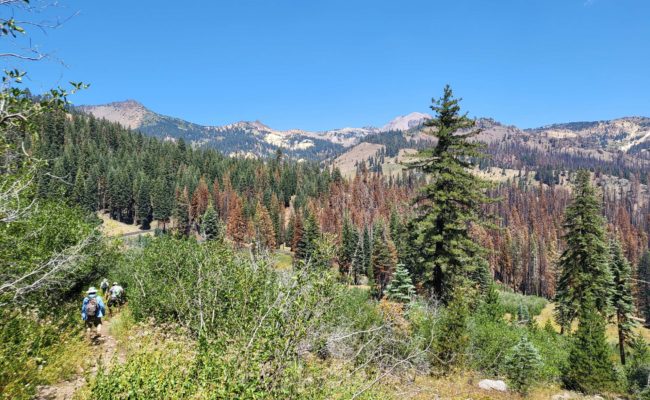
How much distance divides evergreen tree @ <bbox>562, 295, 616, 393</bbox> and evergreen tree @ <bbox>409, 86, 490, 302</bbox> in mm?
5022

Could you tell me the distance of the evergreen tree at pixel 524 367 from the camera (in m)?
13.4

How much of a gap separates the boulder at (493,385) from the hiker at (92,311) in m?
13.9

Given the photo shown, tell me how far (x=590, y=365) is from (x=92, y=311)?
19164mm

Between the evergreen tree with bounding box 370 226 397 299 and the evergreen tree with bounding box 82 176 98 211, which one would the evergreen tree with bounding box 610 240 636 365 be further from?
the evergreen tree with bounding box 82 176 98 211

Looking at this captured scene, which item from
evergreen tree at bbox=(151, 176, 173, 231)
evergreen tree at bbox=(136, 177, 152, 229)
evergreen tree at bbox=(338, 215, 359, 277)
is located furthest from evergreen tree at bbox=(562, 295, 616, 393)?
evergreen tree at bbox=(136, 177, 152, 229)

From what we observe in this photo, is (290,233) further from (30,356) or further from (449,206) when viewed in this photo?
(30,356)

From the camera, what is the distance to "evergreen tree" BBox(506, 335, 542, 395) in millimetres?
13398

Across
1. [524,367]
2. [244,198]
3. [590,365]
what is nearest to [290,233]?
[244,198]

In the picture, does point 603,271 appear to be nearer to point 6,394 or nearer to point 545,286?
point 6,394

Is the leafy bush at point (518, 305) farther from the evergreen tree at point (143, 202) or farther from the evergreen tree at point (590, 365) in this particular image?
the evergreen tree at point (143, 202)

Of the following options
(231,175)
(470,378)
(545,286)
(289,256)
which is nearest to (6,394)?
(470,378)

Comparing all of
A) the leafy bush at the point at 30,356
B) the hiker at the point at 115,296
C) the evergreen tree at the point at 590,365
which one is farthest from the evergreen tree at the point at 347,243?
the leafy bush at the point at 30,356

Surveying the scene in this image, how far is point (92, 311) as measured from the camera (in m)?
12.7

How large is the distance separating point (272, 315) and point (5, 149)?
483 centimetres
